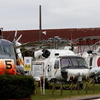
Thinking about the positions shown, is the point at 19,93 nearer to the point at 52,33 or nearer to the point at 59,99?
the point at 59,99

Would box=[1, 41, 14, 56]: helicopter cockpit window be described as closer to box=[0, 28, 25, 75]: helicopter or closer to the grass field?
box=[0, 28, 25, 75]: helicopter

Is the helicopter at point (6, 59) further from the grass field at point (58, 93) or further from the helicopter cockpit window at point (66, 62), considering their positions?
the helicopter cockpit window at point (66, 62)

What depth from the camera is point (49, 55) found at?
27953 mm

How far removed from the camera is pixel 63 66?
86.0 feet

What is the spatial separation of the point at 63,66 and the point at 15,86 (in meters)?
8.79

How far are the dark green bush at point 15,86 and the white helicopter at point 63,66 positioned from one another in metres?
5.80

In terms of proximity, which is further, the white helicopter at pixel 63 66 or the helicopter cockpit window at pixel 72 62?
the helicopter cockpit window at pixel 72 62

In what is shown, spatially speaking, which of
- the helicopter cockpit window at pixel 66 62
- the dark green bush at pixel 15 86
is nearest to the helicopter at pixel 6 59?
the dark green bush at pixel 15 86

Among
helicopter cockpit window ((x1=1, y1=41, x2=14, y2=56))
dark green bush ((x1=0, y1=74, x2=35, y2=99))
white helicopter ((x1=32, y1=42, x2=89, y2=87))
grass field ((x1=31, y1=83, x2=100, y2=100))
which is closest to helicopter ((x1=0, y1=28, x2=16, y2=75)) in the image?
A: helicopter cockpit window ((x1=1, y1=41, x2=14, y2=56))

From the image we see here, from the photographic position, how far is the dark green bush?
17459 millimetres

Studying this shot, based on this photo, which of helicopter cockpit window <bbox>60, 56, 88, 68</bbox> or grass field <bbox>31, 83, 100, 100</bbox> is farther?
helicopter cockpit window <bbox>60, 56, 88, 68</bbox>

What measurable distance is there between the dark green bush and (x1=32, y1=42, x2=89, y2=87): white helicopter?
19.0 feet

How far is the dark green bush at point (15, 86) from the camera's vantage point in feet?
57.3

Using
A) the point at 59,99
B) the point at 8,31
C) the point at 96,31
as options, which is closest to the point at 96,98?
the point at 59,99
